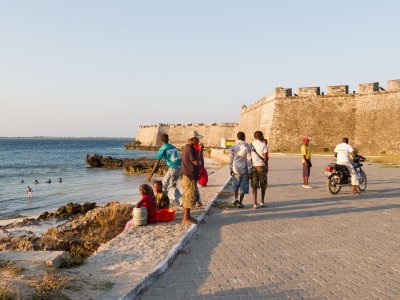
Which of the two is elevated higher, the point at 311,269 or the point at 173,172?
the point at 173,172

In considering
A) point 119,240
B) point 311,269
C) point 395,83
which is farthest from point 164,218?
point 395,83

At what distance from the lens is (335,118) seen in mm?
35438

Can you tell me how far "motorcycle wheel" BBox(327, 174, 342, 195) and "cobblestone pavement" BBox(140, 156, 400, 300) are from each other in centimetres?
173

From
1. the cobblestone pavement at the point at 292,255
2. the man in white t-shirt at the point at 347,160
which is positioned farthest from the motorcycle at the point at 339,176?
the cobblestone pavement at the point at 292,255

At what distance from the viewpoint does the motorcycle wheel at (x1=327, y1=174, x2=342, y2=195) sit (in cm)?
1146

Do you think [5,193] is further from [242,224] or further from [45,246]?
[242,224]

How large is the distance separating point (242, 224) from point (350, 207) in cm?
337

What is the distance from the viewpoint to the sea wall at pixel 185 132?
7556 centimetres

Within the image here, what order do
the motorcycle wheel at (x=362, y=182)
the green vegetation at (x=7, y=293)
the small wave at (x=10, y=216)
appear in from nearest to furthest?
the green vegetation at (x=7, y=293) → the motorcycle wheel at (x=362, y=182) → the small wave at (x=10, y=216)

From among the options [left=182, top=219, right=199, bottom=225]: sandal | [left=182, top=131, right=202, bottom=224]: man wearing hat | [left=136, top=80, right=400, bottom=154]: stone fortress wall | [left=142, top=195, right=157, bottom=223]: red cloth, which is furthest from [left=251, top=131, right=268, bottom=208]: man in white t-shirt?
[left=136, top=80, right=400, bottom=154]: stone fortress wall

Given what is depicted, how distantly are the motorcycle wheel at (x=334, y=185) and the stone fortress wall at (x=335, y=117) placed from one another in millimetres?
23730

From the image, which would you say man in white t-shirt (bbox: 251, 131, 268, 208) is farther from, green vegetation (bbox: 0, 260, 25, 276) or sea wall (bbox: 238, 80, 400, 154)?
sea wall (bbox: 238, 80, 400, 154)

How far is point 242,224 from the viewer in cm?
770

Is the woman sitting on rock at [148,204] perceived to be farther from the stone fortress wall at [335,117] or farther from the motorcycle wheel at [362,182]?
the stone fortress wall at [335,117]
